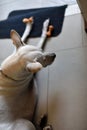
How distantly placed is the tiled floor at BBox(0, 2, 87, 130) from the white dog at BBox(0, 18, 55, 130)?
0.30 feet

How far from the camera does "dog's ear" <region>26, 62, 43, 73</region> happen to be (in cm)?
132

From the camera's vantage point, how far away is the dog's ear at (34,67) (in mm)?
1318

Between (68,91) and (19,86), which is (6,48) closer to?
(19,86)

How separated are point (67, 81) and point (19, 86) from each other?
300mm

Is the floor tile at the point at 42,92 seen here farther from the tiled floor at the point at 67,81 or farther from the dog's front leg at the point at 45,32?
the dog's front leg at the point at 45,32

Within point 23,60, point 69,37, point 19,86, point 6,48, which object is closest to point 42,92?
point 19,86

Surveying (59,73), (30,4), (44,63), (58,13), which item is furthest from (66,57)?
(30,4)

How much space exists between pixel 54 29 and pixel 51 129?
716 millimetres

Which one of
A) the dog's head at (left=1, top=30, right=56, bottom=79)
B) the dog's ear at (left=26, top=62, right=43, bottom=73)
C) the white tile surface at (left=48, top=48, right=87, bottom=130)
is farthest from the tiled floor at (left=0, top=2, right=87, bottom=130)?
the dog's ear at (left=26, top=62, right=43, bottom=73)

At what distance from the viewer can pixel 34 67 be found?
1.33 metres

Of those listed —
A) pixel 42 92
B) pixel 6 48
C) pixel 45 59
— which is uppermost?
pixel 45 59

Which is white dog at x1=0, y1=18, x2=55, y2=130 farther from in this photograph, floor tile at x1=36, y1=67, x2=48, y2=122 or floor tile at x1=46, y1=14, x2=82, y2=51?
floor tile at x1=46, y1=14, x2=82, y2=51

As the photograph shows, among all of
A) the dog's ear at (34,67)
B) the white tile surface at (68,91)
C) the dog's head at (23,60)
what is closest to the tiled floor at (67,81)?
the white tile surface at (68,91)

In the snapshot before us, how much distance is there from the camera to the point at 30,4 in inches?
86.7
